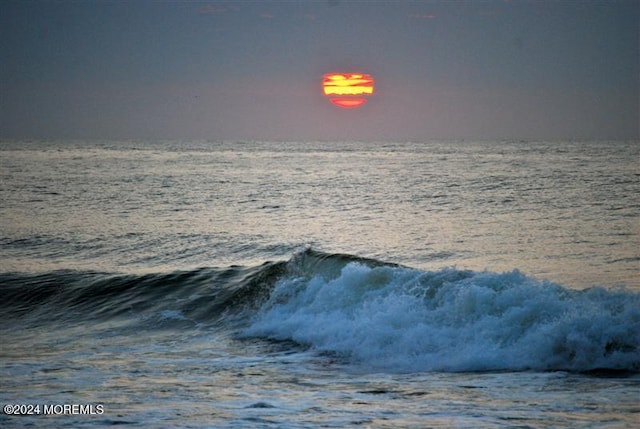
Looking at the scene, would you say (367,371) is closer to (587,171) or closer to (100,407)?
(100,407)

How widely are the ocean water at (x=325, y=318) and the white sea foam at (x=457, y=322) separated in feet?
0.11

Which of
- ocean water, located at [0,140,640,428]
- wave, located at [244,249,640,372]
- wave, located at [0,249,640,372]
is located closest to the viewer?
ocean water, located at [0,140,640,428]

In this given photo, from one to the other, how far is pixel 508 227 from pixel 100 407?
2003 centimetres

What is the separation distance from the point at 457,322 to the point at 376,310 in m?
1.65

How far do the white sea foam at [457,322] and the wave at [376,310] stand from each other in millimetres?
22

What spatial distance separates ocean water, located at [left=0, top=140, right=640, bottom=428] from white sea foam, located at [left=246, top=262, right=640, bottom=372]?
3 cm

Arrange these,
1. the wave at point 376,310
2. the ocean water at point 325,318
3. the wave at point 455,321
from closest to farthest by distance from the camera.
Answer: the ocean water at point 325,318 < the wave at point 455,321 < the wave at point 376,310

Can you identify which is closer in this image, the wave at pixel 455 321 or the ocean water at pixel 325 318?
the ocean water at pixel 325 318

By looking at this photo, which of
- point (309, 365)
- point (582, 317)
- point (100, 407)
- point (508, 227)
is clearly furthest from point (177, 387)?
point (508, 227)

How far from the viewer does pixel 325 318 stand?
1435 cm

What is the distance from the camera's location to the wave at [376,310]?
37.6 feet

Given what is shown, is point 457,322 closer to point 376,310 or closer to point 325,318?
point 376,310

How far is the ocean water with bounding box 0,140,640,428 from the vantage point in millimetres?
9250

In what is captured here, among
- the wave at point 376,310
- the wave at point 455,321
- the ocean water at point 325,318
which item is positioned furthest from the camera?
the wave at point 376,310
